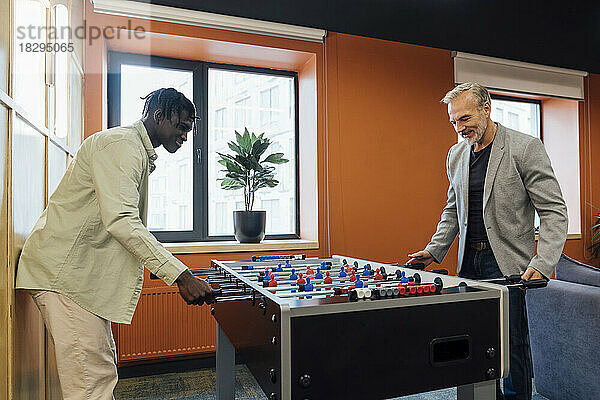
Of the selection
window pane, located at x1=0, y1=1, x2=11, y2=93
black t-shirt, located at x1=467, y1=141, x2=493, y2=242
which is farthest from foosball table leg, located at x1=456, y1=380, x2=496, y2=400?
window pane, located at x1=0, y1=1, x2=11, y2=93

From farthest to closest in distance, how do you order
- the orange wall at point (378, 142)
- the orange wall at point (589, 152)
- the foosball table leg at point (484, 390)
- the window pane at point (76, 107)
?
the orange wall at point (589, 152), the orange wall at point (378, 142), the window pane at point (76, 107), the foosball table leg at point (484, 390)

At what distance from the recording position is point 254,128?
13.1 feet

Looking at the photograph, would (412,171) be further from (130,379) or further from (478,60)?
(130,379)

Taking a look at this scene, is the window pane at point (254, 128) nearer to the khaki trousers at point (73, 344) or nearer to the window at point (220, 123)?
the window at point (220, 123)

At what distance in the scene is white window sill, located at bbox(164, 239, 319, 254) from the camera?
326 centimetres

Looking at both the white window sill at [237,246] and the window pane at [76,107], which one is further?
the white window sill at [237,246]

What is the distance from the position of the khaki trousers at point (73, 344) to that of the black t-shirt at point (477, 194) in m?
1.73

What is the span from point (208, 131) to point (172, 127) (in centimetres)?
191

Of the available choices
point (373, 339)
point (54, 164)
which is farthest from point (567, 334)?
point (54, 164)

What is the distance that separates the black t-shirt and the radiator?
1.89 meters

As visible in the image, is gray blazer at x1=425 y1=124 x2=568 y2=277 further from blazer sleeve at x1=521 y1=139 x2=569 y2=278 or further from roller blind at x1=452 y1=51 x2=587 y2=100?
roller blind at x1=452 y1=51 x2=587 y2=100


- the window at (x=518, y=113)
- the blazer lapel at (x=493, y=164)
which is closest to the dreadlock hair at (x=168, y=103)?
the blazer lapel at (x=493, y=164)

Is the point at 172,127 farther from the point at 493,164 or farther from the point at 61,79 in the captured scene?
the point at 493,164

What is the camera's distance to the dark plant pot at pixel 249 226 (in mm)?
3463
